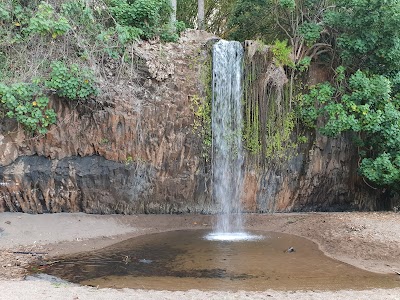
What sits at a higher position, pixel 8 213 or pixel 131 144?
pixel 131 144

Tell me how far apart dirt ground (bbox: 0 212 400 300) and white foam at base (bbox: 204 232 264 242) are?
806 mm

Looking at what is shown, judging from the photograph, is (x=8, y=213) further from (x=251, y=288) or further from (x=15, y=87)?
(x=251, y=288)

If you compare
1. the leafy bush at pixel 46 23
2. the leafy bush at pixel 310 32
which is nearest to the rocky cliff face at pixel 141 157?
the leafy bush at pixel 46 23

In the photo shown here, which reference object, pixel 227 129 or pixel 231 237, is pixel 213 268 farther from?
pixel 227 129

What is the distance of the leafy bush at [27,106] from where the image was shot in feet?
37.1

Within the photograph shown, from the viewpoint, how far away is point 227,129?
1361cm

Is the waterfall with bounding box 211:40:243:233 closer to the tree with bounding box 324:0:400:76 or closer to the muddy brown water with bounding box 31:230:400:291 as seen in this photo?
the muddy brown water with bounding box 31:230:400:291

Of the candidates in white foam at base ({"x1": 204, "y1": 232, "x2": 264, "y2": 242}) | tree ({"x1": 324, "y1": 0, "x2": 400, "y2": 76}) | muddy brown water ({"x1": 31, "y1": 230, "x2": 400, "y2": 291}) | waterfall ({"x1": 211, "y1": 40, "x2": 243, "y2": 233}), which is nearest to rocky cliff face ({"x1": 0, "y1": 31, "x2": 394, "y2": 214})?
waterfall ({"x1": 211, "y1": 40, "x2": 243, "y2": 233})

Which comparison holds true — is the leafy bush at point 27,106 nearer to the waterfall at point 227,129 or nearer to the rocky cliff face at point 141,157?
the rocky cliff face at point 141,157

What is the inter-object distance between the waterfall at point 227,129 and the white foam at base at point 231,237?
1.17m

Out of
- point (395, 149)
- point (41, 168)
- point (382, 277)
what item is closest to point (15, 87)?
point (41, 168)

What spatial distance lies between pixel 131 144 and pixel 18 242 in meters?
4.04

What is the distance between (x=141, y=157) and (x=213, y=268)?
5.21 m

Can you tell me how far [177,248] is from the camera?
1029cm
